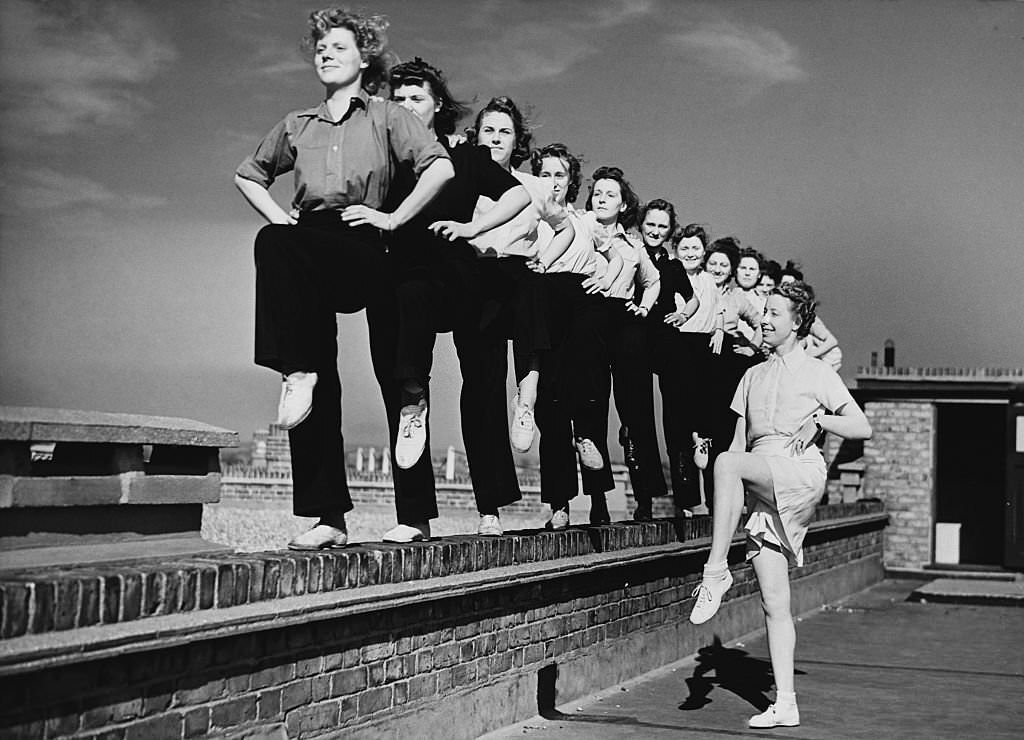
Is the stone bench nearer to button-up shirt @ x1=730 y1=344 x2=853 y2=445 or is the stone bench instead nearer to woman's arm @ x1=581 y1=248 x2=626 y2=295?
button-up shirt @ x1=730 y1=344 x2=853 y2=445

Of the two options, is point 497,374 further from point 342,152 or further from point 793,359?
point 342,152

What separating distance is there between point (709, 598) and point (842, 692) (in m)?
2.42

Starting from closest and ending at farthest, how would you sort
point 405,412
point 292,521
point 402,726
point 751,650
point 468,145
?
point 402,726 → point 405,412 → point 468,145 → point 751,650 → point 292,521

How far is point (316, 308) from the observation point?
224 inches

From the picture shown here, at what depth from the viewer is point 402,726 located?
5.71m

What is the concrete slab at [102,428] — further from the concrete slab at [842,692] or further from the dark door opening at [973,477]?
the dark door opening at [973,477]

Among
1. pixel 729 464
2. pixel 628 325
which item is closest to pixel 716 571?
pixel 729 464

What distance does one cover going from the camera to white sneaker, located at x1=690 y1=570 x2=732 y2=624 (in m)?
6.60

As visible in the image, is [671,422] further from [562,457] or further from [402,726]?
[402,726]

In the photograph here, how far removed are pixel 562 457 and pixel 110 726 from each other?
5332 millimetres

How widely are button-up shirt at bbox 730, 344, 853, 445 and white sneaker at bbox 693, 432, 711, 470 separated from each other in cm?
246

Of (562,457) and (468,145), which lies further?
(562,457)

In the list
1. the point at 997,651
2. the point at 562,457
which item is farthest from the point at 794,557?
the point at 997,651

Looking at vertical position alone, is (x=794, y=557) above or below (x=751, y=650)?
above
